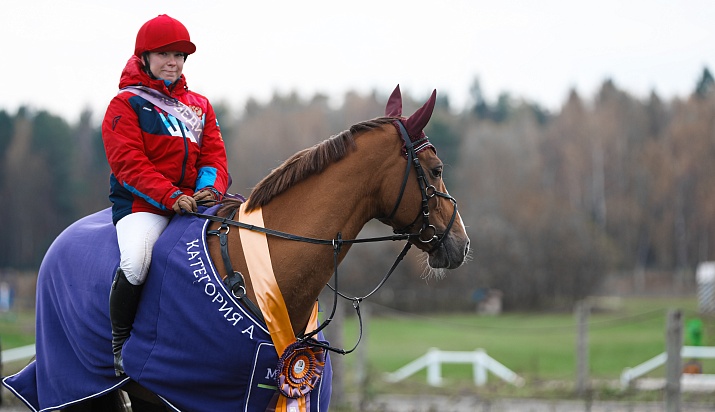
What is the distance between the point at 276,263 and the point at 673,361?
535 cm

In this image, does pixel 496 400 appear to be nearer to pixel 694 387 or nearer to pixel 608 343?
pixel 694 387

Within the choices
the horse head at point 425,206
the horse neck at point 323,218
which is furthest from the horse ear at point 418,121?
the horse neck at point 323,218

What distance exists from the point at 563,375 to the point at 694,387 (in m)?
3.81

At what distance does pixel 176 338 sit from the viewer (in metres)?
4.27

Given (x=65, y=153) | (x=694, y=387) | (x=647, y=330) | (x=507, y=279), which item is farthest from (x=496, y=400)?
(x=65, y=153)

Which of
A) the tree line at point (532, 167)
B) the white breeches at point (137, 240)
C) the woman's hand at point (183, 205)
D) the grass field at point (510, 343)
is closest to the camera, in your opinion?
the white breeches at point (137, 240)

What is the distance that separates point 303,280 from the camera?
4297mm

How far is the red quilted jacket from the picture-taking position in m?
4.47

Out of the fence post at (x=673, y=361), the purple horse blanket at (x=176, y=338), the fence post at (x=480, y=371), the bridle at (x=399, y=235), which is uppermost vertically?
the bridle at (x=399, y=235)

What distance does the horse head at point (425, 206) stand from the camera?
14.1 feet

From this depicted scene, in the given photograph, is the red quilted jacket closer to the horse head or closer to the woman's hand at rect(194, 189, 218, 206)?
the woman's hand at rect(194, 189, 218, 206)

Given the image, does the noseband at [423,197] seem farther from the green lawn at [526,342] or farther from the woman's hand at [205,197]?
the green lawn at [526,342]

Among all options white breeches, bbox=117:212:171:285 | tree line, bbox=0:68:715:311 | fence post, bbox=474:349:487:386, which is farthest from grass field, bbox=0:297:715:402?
tree line, bbox=0:68:715:311

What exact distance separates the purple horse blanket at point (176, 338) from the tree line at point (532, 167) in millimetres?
35729
